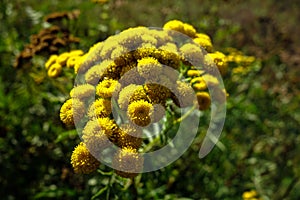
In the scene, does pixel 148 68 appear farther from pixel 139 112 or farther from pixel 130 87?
pixel 139 112

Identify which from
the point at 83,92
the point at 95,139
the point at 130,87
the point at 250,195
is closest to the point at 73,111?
the point at 83,92

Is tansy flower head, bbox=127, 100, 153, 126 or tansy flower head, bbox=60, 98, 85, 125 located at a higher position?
tansy flower head, bbox=127, 100, 153, 126

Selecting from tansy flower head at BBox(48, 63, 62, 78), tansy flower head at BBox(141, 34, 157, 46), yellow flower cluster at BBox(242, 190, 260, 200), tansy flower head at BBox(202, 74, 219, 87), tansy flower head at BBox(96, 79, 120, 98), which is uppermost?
tansy flower head at BBox(141, 34, 157, 46)

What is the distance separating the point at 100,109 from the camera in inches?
95.0

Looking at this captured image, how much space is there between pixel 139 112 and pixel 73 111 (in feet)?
1.30

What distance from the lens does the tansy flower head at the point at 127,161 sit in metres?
2.25

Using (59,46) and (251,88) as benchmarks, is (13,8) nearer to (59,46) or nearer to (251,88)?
(59,46)

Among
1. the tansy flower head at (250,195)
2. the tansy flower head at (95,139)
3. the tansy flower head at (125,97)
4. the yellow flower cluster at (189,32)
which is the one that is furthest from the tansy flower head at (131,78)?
the tansy flower head at (250,195)

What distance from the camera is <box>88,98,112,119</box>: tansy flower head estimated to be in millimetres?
2402

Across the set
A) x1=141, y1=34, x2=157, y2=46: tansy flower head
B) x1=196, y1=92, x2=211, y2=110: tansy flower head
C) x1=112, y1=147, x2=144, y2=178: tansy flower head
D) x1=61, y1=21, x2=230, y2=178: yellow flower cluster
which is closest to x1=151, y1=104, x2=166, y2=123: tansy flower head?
x1=61, y1=21, x2=230, y2=178: yellow flower cluster

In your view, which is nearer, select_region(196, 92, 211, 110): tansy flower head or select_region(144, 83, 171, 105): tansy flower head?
select_region(144, 83, 171, 105): tansy flower head

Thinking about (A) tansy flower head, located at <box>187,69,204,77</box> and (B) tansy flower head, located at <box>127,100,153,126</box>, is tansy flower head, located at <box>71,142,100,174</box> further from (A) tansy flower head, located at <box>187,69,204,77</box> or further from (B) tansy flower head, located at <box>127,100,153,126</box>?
(A) tansy flower head, located at <box>187,69,204,77</box>

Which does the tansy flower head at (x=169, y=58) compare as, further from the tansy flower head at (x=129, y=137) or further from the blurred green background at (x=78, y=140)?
the blurred green background at (x=78, y=140)

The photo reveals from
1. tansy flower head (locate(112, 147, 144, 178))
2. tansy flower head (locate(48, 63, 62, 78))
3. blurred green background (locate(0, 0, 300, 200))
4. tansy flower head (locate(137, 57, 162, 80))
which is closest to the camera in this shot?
tansy flower head (locate(112, 147, 144, 178))
